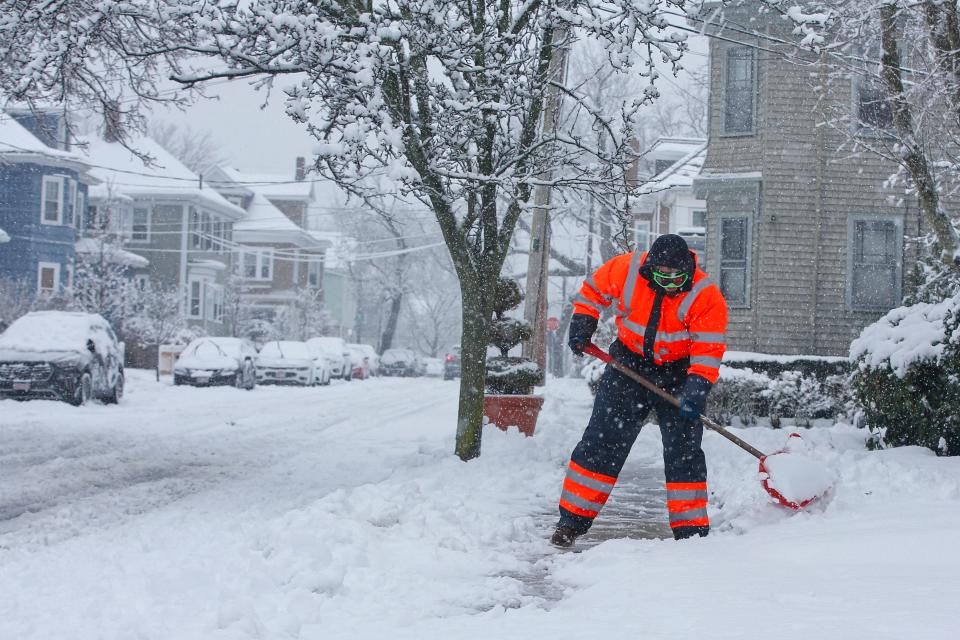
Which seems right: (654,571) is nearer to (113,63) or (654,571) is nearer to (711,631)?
(711,631)

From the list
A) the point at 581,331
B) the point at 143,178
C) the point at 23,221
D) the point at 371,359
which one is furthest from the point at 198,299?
the point at 581,331

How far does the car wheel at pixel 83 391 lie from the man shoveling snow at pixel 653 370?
489 inches

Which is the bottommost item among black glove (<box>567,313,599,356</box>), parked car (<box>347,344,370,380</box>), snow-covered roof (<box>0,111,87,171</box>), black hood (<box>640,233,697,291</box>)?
→ parked car (<box>347,344,370,380</box>)

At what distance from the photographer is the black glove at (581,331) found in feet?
20.4

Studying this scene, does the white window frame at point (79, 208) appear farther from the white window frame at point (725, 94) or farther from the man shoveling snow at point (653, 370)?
the man shoveling snow at point (653, 370)

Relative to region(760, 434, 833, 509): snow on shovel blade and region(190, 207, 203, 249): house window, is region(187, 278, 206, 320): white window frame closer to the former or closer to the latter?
region(190, 207, 203, 249): house window

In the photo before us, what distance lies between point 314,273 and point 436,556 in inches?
2318

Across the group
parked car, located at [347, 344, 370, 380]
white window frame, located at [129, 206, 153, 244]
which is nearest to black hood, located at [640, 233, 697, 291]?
parked car, located at [347, 344, 370, 380]

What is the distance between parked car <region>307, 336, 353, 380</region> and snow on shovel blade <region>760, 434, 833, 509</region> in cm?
2908

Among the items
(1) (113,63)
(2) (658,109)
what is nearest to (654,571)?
(1) (113,63)

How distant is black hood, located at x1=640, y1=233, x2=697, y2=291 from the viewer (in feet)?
19.1

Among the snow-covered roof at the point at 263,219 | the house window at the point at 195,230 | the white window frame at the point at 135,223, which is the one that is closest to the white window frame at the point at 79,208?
the white window frame at the point at 135,223

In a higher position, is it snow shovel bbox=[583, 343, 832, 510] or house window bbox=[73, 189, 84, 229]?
house window bbox=[73, 189, 84, 229]

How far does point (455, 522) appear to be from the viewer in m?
6.25
